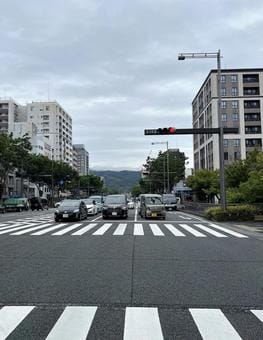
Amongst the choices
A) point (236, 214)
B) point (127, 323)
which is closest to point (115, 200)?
point (236, 214)

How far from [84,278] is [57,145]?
434 ft

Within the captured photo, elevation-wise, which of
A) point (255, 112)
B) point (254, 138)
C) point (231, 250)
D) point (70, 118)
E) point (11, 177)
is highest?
point (70, 118)

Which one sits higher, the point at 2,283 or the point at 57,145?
the point at 57,145

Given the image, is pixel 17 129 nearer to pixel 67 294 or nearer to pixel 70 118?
pixel 70 118

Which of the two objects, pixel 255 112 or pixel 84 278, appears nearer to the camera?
→ pixel 84 278

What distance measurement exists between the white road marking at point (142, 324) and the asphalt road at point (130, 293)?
12 mm

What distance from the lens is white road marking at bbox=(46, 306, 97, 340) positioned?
4.43m

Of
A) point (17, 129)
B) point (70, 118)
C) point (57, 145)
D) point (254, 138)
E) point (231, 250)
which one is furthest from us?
point (70, 118)

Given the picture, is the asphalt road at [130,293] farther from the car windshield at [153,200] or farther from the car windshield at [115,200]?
the car windshield at [153,200]

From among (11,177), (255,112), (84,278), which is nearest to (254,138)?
(255,112)

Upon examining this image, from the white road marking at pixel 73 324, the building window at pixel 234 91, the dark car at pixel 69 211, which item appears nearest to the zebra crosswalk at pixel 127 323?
the white road marking at pixel 73 324

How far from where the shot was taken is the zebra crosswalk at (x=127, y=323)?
14.6ft

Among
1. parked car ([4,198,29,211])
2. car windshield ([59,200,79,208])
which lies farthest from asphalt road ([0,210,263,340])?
parked car ([4,198,29,211])

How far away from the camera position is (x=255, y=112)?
7925cm
